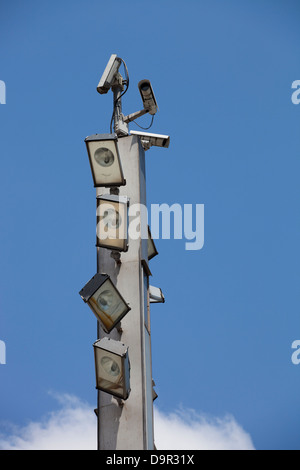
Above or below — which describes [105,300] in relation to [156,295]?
below

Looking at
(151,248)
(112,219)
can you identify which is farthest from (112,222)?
(151,248)

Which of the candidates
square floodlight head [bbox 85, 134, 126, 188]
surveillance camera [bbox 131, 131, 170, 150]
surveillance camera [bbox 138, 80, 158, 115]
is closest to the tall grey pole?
square floodlight head [bbox 85, 134, 126, 188]

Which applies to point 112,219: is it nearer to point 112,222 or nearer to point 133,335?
point 112,222

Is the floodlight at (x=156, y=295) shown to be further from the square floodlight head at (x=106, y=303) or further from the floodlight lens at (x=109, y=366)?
the floodlight lens at (x=109, y=366)

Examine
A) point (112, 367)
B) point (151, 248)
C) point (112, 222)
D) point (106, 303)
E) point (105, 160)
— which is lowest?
point (112, 367)

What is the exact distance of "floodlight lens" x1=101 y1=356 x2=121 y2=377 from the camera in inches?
276

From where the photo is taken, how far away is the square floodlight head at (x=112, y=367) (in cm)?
694

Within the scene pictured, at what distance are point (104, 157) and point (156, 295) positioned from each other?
209 cm

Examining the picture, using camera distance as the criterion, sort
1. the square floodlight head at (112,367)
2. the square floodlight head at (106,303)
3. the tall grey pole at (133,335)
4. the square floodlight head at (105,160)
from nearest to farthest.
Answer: the square floodlight head at (112,367) → the tall grey pole at (133,335) → the square floodlight head at (106,303) → the square floodlight head at (105,160)

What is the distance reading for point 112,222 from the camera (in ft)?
24.5

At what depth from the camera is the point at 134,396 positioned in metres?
7.21

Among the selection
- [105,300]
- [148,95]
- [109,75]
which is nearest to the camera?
[105,300]

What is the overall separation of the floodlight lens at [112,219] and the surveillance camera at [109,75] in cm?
193

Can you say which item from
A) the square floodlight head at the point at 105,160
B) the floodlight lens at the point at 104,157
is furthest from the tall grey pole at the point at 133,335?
the floodlight lens at the point at 104,157
